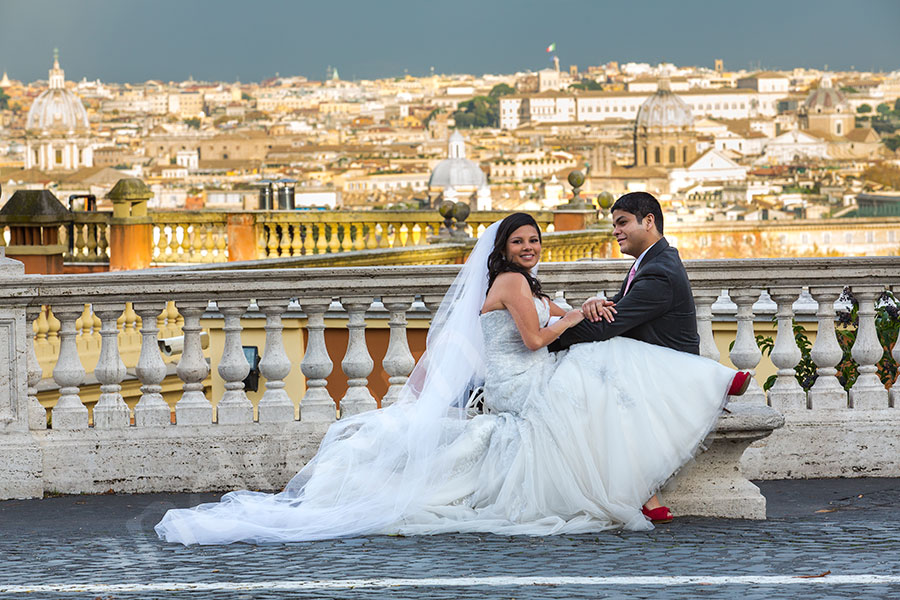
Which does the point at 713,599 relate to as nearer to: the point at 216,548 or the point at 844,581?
the point at 844,581

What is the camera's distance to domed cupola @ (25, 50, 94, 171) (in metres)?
133

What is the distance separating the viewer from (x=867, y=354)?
5195 millimetres

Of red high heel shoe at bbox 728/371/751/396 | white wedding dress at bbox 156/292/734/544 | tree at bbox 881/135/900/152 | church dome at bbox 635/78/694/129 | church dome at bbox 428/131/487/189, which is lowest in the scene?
white wedding dress at bbox 156/292/734/544

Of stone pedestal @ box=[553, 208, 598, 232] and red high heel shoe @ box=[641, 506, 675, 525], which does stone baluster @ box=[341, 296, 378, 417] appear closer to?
red high heel shoe @ box=[641, 506, 675, 525]

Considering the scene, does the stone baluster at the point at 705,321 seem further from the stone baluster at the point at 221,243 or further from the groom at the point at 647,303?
the stone baluster at the point at 221,243

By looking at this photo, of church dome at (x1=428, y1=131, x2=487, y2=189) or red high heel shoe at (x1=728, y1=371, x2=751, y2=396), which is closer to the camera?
red high heel shoe at (x1=728, y1=371, x2=751, y2=396)

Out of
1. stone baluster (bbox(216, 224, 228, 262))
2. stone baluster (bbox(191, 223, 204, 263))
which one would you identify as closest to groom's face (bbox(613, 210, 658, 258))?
stone baluster (bbox(216, 224, 228, 262))

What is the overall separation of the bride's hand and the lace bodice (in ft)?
0.46

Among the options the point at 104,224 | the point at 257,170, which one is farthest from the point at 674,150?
the point at 104,224

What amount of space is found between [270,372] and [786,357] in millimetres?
1666

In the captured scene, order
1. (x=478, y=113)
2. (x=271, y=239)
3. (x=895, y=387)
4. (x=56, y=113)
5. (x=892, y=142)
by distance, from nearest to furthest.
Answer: (x=895, y=387) → (x=271, y=239) → (x=56, y=113) → (x=892, y=142) → (x=478, y=113)

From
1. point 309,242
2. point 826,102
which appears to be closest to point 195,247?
point 309,242

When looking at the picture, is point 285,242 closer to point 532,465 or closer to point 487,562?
point 532,465

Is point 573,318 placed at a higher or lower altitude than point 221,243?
lower
